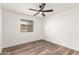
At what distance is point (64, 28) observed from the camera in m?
1.31

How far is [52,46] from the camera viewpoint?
4.83ft

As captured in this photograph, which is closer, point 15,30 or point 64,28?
point 15,30

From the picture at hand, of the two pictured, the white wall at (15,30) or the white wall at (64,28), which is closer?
the white wall at (15,30)

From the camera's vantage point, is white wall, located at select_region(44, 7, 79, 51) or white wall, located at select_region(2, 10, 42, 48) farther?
white wall, located at select_region(44, 7, 79, 51)

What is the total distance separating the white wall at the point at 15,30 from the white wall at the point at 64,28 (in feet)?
0.63

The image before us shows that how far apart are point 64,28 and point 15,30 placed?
0.93 meters

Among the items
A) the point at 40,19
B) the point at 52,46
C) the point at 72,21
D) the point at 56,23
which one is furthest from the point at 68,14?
the point at 52,46

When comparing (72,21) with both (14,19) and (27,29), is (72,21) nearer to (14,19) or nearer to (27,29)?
(27,29)

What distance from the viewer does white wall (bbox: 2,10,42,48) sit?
115cm

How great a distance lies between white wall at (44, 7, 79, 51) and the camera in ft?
4.26

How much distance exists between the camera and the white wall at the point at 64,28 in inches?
51.1

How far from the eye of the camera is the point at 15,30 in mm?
1195

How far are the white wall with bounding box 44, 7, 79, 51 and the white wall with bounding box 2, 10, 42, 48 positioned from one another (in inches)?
7.6
